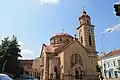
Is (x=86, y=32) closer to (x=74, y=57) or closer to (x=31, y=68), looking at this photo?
(x=74, y=57)

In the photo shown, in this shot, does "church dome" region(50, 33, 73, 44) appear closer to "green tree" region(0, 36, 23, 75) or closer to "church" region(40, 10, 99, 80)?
"church" region(40, 10, 99, 80)

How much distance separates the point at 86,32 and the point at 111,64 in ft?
36.8

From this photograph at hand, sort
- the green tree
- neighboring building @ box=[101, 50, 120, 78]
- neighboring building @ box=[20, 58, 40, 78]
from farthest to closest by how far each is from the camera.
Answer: neighboring building @ box=[20, 58, 40, 78]
neighboring building @ box=[101, 50, 120, 78]
the green tree

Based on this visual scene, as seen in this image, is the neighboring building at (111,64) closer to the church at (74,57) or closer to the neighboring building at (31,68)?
the church at (74,57)

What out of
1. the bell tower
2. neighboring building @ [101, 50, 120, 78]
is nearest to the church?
the bell tower

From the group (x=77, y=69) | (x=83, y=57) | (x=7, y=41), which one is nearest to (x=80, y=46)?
(x=83, y=57)

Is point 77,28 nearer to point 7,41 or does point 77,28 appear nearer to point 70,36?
point 70,36

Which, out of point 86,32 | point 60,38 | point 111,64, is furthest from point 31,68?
point 111,64

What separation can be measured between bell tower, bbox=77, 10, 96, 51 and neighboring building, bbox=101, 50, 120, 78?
18.6 ft

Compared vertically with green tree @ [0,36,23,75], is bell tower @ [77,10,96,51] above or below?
above

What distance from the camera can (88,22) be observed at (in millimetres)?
52062

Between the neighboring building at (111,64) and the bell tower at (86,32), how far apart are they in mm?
5660

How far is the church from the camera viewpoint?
45.3m

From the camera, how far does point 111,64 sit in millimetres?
52219
